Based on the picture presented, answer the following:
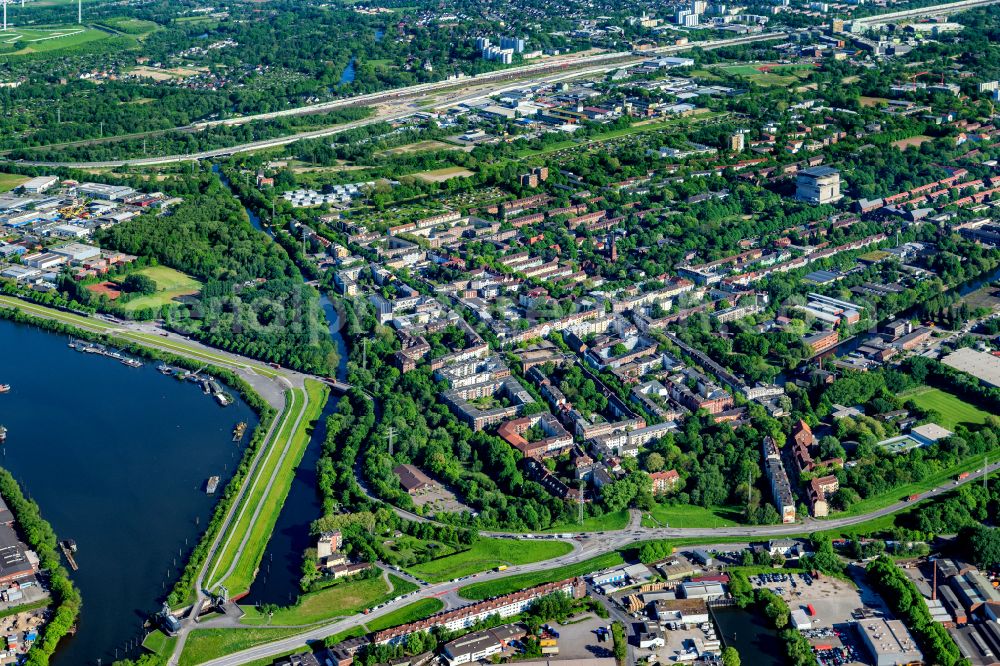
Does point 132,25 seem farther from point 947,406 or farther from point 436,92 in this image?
point 947,406

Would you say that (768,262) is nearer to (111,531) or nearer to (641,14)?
(111,531)

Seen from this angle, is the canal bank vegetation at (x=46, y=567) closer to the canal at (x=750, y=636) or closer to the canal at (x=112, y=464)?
the canal at (x=112, y=464)

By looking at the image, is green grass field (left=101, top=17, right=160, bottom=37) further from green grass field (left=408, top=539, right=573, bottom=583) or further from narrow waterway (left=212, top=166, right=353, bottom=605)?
green grass field (left=408, top=539, right=573, bottom=583)

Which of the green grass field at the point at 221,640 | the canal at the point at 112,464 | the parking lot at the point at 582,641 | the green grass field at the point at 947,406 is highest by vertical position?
the green grass field at the point at 947,406

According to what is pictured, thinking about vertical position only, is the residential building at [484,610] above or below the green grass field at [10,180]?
above

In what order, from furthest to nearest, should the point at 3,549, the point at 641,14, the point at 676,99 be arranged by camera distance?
the point at 641,14 → the point at 676,99 → the point at 3,549

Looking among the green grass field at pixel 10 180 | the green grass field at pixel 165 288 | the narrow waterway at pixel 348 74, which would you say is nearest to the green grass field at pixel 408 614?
the green grass field at pixel 165 288

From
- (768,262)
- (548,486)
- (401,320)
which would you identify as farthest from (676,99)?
(548,486)
